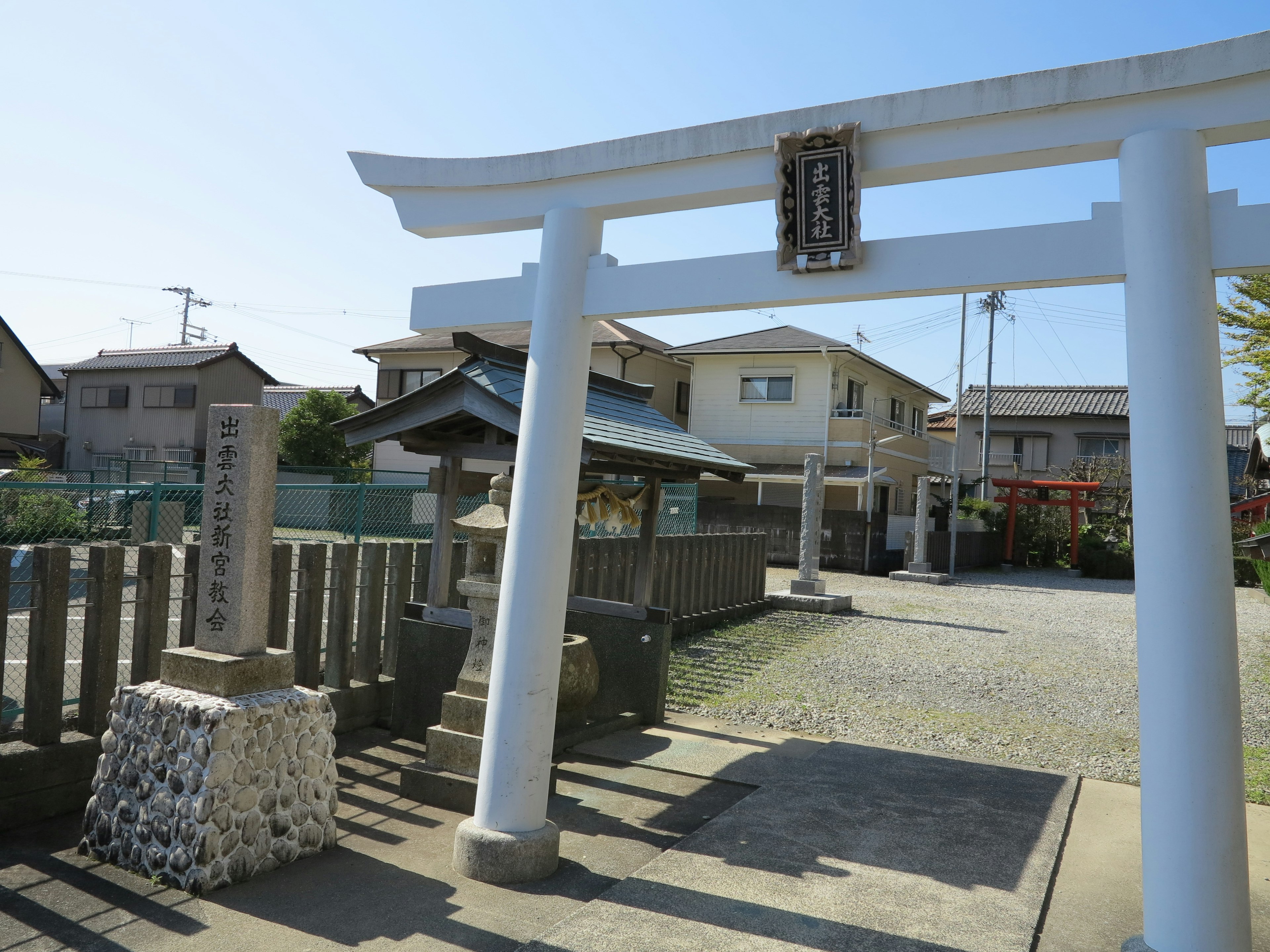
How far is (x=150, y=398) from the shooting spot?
34062 mm

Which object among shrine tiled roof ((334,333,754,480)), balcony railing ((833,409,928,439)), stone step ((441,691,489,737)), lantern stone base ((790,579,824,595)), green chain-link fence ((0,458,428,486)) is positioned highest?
balcony railing ((833,409,928,439))

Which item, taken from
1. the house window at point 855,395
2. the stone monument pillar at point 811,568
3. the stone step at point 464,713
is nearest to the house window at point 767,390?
the house window at point 855,395

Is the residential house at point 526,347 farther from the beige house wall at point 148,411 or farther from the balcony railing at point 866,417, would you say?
the beige house wall at point 148,411

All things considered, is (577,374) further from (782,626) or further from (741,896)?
(782,626)

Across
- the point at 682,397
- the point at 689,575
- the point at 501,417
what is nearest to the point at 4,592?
the point at 501,417

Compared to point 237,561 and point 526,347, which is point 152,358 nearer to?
point 526,347

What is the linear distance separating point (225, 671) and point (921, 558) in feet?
62.3

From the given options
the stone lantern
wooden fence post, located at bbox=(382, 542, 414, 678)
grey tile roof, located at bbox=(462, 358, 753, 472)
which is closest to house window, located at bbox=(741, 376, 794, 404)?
grey tile roof, located at bbox=(462, 358, 753, 472)

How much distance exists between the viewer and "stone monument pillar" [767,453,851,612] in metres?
13.9

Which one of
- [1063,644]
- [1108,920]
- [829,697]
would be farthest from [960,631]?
[1108,920]

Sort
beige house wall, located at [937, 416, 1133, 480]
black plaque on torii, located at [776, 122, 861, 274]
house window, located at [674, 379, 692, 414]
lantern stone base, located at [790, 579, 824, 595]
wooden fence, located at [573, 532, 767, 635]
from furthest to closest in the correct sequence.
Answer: beige house wall, located at [937, 416, 1133, 480] < house window, located at [674, 379, 692, 414] < lantern stone base, located at [790, 579, 824, 595] < wooden fence, located at [573, 532, 767, 635] < black plaque on torii, located at [776, 122, 861, 274]

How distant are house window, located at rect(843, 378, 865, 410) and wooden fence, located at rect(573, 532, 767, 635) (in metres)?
14.0

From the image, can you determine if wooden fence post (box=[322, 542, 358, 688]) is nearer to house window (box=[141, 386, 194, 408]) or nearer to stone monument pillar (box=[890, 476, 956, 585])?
stone monument pillar (box=[890, 476, 956, 585])

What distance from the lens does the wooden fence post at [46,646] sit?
448cm
